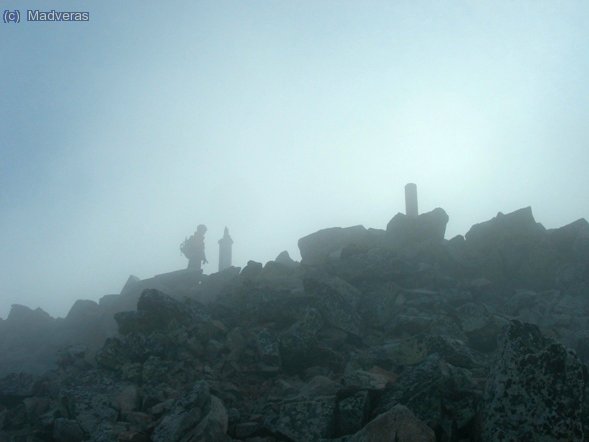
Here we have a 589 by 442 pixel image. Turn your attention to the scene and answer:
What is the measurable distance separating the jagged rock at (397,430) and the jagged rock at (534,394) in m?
0.92

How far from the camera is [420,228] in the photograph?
70.7ft

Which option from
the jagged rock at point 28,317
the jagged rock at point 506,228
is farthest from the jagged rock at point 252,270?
the jagged rock at point 28,317

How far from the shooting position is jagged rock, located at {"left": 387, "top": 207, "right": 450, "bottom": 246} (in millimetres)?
21328

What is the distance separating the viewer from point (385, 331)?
14750mm

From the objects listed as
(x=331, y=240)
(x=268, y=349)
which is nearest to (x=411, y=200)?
(x=331, y=240)

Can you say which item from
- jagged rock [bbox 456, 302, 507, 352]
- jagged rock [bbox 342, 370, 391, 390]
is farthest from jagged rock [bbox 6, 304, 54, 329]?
jagged rock [bbox 342, 370, 391, 390]

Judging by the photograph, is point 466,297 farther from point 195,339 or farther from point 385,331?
point 195,339

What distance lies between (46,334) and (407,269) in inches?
675

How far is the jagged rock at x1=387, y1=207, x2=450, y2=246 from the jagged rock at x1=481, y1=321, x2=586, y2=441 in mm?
14742

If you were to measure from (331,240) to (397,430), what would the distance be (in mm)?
18481

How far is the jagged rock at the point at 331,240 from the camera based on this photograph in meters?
23.4

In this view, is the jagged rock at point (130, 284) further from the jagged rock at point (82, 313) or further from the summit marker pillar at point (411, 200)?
the summit marker pillar at point (411, 200)

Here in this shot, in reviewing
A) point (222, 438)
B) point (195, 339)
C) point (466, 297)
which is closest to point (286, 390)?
point (222, 438)

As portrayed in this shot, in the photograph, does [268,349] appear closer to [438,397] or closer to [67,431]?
[67,431]
